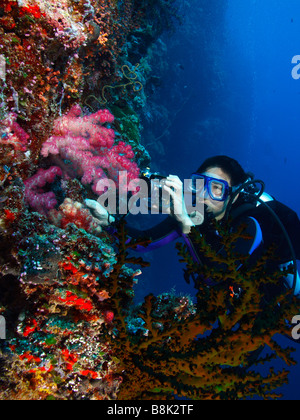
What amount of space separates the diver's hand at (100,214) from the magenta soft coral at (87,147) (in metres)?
0.36

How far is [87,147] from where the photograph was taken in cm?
289

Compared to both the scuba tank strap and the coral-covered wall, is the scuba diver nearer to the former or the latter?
the scuba tank strap

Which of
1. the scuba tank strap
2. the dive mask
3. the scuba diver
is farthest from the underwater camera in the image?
the scuba tank strap

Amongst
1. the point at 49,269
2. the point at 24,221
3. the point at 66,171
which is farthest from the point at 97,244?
the point at 66,171

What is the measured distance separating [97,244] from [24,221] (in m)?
0.64

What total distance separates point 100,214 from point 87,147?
2.99 feet

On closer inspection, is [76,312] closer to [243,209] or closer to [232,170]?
[243,209]

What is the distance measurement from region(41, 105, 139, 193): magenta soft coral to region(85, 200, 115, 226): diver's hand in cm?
36

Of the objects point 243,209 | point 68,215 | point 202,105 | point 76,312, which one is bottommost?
point 76,312

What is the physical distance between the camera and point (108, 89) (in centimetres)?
455

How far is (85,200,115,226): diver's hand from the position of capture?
270 cm

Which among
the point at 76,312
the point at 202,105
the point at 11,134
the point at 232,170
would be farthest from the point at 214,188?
the point at 202,105

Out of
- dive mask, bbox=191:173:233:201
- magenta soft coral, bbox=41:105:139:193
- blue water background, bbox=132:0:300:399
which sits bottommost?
dive mask, bbox=191:173:233:201

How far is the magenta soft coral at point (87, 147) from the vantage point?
2734mm
